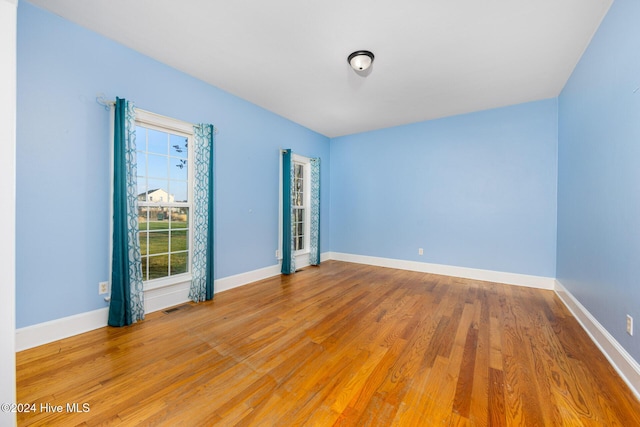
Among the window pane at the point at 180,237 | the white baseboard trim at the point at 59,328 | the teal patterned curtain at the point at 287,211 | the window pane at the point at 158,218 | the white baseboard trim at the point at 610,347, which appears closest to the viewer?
the white baseboard trim at the point at 610,347

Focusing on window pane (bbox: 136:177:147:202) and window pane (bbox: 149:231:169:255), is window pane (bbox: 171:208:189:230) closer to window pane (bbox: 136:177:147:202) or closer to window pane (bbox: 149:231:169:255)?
window pane (bbox: 149:231:169:255)

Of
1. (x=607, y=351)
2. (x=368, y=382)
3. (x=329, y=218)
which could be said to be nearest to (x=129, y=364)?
(x=368, y=382)

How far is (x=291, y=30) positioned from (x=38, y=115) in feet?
7.40

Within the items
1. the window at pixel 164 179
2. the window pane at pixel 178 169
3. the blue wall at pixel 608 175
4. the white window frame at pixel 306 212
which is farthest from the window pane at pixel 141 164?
the blue wall at pixel 608 175

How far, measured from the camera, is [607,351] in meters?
1.99

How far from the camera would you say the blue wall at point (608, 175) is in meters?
1.69

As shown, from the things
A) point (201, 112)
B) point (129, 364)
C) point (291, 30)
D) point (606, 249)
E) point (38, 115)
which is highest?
point (291, 30)

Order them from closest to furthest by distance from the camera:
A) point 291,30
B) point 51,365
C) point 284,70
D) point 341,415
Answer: point 341,415, point 51,365, point 291,30, point 284,70

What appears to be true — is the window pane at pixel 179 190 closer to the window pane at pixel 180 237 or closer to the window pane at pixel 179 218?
the window pane at pixel 179 218

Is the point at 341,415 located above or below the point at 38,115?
below

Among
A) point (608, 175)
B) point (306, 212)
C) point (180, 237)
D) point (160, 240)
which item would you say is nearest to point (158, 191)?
point (180, 237)

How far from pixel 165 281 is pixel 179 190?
3.61 feet

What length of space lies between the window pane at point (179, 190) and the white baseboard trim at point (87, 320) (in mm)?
1053

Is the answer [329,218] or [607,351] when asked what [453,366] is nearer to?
[607,351]
